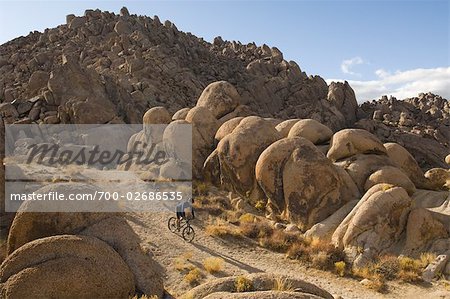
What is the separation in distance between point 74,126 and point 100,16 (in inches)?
2052

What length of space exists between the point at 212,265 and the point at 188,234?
12.3 ft

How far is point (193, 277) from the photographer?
15.3m

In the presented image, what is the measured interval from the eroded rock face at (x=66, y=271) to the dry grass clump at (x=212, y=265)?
5.30 metres

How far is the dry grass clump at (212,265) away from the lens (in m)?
16.2

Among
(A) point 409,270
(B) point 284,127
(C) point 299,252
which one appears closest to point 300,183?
(C) point 299,252

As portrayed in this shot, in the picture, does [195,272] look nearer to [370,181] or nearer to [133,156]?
[370,181]

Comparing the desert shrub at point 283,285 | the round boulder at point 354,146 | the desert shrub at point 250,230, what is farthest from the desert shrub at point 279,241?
the desert shrub at point 283,285

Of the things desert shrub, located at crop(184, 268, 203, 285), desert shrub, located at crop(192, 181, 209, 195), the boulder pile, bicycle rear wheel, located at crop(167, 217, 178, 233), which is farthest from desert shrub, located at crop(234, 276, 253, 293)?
desert shrub, located at crop(192, 181, 209, 195)

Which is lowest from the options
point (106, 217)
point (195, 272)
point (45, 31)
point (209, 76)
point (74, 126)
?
point (195, 272)

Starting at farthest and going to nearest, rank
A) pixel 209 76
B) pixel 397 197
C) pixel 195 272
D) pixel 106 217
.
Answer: pixel 209 76
pixel 397 197
pixel 195 272
pixel 106 217

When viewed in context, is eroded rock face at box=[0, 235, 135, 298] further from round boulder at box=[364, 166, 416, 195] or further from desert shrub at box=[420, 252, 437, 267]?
round boulder at box=[364, 166, 416, 195]

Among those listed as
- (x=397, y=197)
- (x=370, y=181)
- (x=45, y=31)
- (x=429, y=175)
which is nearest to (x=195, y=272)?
(x=397, y=197)

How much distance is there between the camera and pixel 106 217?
13.3 m

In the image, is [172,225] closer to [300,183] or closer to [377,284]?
[300,183]
